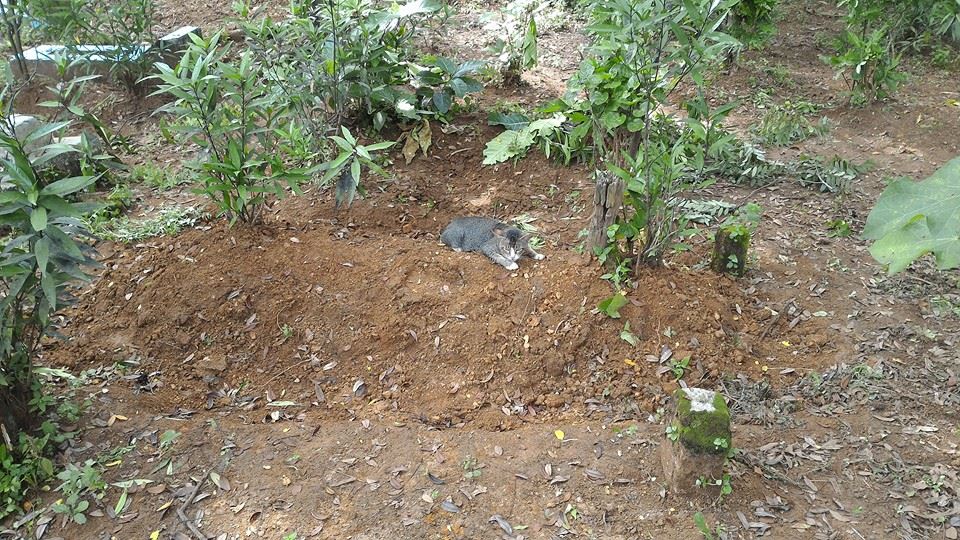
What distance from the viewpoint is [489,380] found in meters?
3.55

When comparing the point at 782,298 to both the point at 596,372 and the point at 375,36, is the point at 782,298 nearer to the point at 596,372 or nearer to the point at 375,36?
the point at 596,372

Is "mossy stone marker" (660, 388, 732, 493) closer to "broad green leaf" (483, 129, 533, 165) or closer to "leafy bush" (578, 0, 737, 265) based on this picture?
"leafy bush" (578, 0, 737, 265)

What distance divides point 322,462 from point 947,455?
273cm

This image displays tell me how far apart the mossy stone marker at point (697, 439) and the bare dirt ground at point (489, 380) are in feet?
0.40

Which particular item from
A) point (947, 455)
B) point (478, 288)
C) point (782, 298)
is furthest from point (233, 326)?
point (947, 455)

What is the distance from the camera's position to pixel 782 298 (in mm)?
4055

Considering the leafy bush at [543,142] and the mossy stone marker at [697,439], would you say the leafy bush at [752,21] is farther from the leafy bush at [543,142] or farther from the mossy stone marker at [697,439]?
the mossy stone marker at [697,439]

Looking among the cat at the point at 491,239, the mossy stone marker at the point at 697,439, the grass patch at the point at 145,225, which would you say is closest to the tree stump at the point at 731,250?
the cat at the point at 491,239

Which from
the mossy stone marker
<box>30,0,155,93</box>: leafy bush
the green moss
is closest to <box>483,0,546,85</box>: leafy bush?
<box>30,0,155,93</box>: leafy bush

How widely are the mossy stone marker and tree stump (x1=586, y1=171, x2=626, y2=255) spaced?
117 centimetres

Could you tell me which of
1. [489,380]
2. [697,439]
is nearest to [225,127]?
[489,380]

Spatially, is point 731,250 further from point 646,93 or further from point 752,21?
point 752,21

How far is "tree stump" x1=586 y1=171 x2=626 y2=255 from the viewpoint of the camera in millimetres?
3611

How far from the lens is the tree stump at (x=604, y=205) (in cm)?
361
